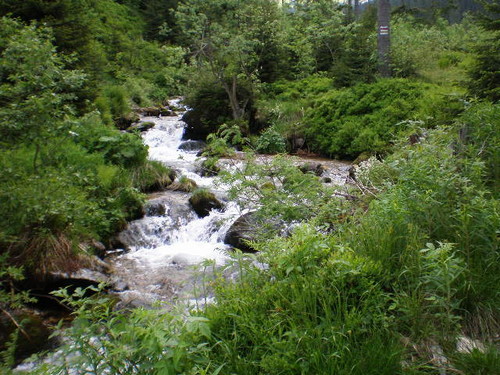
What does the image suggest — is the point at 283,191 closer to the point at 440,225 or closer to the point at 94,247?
the point at 440,225

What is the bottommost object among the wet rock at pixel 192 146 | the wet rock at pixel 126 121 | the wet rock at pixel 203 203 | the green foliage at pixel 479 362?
the wet rock at pixel 192 146

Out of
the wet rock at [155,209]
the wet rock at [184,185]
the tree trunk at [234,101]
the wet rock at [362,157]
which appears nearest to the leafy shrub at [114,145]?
the wet rock at [184,185]

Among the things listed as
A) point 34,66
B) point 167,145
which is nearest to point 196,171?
point 167,145

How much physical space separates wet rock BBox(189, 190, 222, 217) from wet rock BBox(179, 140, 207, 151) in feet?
20.9

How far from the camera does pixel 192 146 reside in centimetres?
1548

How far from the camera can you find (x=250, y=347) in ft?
7.86

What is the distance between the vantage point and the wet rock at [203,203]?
8.97 metres

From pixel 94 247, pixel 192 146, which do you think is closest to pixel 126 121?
pixel 192 146

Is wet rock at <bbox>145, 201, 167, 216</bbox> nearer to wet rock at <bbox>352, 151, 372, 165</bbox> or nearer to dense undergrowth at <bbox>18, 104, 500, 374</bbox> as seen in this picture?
wet rock at <bbox>352, 151, 372, 165</bbox>

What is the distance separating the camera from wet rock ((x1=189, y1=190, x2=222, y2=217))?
29.4 ft

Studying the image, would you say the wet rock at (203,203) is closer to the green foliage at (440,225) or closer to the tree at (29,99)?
the tree at (29,99)

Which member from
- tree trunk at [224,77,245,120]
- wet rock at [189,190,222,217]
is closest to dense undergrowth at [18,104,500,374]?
→ wet rock at [189,190,222,217]

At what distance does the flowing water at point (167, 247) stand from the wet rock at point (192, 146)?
4.45m

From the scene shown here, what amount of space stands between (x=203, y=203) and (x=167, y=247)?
4.73 feet
